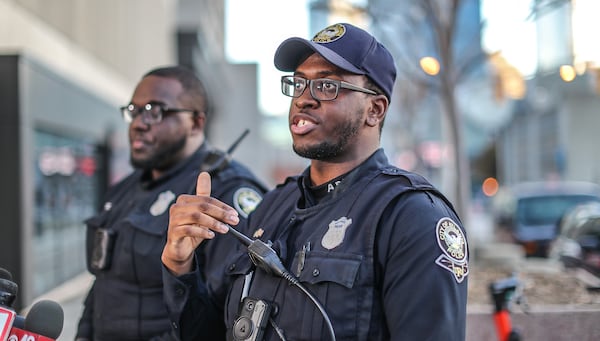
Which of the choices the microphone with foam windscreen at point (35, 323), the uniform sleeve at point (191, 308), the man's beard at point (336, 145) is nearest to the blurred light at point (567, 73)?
the man's beard at point (336, 145)

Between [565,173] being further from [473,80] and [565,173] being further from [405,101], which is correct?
[473,80]

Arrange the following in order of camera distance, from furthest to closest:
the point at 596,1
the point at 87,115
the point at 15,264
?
the point at 87,115
the point at 15,264
the point at 596,1

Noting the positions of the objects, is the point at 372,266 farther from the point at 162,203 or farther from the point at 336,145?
the point at 162,203

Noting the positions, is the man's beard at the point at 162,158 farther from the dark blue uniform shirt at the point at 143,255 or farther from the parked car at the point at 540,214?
the parked car at the point at 540,214

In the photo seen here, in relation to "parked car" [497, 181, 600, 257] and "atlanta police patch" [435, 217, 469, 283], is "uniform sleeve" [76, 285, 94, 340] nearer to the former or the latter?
"atlanta police patch" [435, 217, 469, 283]

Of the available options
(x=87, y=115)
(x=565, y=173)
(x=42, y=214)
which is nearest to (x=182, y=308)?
(x=42, y=214)

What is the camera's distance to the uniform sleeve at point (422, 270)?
1833 millimetres

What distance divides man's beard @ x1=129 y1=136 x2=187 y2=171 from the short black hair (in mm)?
211

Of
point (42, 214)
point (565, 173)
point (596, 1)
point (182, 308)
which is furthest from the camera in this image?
point (565, 173)

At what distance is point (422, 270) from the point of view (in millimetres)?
1873

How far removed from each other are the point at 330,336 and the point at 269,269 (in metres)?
0.32

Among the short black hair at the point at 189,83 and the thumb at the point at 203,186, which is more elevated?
the short black hair at the point at 189,83

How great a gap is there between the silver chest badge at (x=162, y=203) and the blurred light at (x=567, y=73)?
2.65 metres

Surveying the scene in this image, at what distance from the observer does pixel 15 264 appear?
764cm
